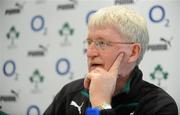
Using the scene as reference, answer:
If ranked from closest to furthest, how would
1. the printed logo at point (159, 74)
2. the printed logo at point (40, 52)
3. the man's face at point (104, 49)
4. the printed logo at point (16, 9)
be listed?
the man's face at point (104, 49), the printed logo at point (159, 74), the printed logo at point (40, 52), the printed logo at point (16, 9)

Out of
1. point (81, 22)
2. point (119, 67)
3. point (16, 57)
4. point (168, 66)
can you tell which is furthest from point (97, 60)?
point (16, 57)

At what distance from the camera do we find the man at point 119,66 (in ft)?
4.46

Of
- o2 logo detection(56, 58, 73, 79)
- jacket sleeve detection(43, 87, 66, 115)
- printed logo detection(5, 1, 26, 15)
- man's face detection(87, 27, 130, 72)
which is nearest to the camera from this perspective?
man's face detection(87, 27, 130, 72)

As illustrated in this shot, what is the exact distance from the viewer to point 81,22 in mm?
3090

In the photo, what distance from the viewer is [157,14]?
2.72m

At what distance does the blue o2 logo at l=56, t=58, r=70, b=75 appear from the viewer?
124 inches

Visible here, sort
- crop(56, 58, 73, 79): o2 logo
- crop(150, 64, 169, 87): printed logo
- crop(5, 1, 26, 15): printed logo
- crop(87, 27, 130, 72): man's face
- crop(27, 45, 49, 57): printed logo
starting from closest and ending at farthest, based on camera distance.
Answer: crop(87, 27, 130, 72): man's face < crop(150, 64, 169, 87): printed logo < crop(56, 58, 73, 79): o2 logo < crop(27, 45, 49, 57): printed logo < crop(5, 1, 26, 15): printed logo

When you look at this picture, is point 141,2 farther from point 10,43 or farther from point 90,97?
point 90,97

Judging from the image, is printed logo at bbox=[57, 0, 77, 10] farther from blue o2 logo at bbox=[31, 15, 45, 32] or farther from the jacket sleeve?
the jacket sleeve

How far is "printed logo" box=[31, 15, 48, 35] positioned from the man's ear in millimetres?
1928

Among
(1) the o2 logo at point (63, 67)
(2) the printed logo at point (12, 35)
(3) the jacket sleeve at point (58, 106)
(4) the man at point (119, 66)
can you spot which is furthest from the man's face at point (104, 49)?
(2) the printed logo at point (12, 35)

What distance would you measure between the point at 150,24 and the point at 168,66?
31 centimetres

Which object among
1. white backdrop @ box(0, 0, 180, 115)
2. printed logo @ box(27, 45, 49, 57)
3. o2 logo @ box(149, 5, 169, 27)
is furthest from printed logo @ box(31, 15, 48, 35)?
o2 logo @ box(149, 5, 169, 27)

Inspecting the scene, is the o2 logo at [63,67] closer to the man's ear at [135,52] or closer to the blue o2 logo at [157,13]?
the blue o2 logo at [157,13]
